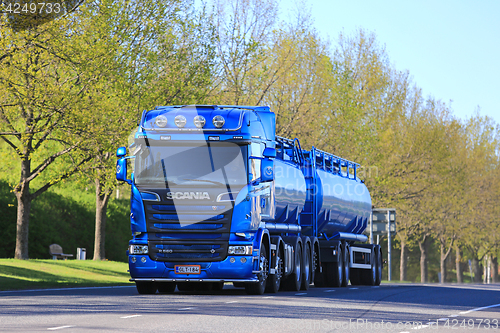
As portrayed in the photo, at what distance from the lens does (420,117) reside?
4903 cm

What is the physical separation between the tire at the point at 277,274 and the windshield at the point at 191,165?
2912mm

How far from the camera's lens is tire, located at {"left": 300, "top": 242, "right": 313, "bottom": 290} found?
20891mm

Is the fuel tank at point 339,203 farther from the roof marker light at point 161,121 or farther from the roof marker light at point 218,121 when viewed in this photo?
the roof marker light at point 161,121

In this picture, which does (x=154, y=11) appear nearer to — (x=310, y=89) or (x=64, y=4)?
(x=64, y=4)

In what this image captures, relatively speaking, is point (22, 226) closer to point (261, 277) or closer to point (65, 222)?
point (65, 222)

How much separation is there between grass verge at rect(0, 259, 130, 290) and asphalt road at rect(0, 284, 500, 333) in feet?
16.4

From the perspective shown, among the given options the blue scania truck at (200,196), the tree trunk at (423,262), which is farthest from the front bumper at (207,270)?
the tree trunk at (423,262)

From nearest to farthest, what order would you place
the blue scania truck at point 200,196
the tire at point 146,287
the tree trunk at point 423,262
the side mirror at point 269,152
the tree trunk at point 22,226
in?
the blue scania truck at point 200,196 < the side mirror at point 269,152 < the tire at point 146,287 < the tree trunk at point 22,226 < the tree trunk at point 423,262

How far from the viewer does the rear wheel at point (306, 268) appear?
68.6 ft

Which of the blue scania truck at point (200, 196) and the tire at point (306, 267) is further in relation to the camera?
the tire at point (306, 267)

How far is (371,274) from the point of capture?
2794cm

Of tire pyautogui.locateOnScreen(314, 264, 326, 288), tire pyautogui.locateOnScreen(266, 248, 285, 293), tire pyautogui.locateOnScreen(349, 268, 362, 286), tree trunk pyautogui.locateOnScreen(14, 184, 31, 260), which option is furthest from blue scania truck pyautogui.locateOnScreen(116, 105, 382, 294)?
tree trunk pyautogui.locateOnScreen(14, 184, 31, 260)

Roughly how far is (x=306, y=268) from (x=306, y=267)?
0.03m

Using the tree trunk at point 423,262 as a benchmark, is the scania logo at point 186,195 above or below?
above
